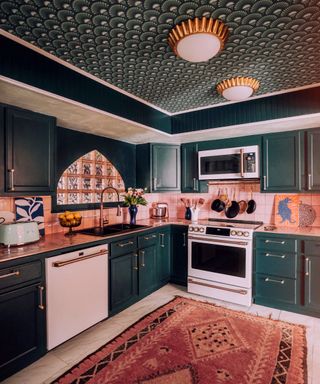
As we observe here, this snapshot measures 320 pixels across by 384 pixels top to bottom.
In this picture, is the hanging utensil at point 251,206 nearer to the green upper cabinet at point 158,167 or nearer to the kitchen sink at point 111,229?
the green upper cabinet at point 158,167

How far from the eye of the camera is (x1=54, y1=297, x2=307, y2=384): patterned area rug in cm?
177

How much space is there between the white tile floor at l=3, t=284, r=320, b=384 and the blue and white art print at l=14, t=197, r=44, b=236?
3.64ft

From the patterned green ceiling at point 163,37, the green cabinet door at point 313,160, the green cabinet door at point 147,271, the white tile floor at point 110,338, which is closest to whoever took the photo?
the patterned green ceiling at point 163,37

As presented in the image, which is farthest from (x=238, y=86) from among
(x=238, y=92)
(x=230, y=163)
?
(x=230, y=163)

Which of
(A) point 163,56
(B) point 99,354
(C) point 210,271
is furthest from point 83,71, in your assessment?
(C) point 210,271

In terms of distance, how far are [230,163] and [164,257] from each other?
62.9 inches

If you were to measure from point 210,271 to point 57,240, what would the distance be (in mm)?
1894

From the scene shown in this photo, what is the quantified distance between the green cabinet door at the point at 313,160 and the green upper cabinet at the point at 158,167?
1744 mm

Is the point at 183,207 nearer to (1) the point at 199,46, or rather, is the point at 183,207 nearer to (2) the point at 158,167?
(2) the point at 158,167

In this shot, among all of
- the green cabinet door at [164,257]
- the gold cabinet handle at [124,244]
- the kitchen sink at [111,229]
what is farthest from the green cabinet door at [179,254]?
the gold cabinet handle at [124,244]

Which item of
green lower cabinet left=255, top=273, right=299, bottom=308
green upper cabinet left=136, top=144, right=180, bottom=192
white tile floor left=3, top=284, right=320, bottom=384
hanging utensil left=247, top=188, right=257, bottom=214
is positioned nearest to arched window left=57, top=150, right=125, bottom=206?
green upper cabinet left=136, top=144, right=180, bottom=192

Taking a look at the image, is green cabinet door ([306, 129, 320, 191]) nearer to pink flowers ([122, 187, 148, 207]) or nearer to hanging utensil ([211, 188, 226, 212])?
hanging utensil ([211, 188, 226, 212])

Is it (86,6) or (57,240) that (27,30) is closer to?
(86,6)

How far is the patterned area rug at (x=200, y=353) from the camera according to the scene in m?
1.77
